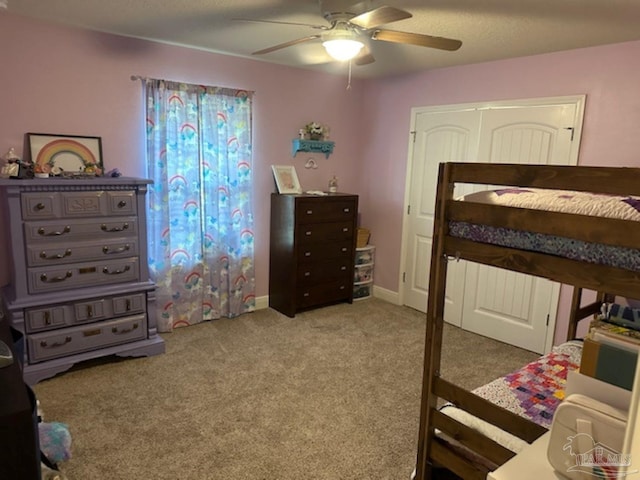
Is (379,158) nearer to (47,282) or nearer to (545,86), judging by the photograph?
(545,86)

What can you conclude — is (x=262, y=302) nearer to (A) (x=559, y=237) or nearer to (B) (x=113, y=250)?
(B) (x=113, y=250)

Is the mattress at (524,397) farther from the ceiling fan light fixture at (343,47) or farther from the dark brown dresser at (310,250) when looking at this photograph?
the dark brown dresser at (310,250)

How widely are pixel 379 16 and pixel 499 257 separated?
1.26 metres

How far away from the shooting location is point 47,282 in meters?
2.84

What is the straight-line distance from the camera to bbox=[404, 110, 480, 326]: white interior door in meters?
3.95

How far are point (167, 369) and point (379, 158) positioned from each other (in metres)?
2.99

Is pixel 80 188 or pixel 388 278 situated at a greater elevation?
pixel 80 188

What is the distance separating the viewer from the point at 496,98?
3676 mm

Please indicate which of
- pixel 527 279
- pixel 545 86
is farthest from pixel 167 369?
pixel 545 86

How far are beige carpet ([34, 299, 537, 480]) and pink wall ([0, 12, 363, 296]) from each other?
99cm

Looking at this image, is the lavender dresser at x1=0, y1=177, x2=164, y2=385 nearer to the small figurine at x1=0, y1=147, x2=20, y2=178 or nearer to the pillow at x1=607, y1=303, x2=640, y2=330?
the small figurine at x1=0, y1=147, x2=20, y2=178

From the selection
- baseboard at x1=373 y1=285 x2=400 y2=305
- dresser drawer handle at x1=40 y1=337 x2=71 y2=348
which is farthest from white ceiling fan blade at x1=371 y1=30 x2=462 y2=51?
baseboard at x1=373 y1=285 x2=400 y2=305

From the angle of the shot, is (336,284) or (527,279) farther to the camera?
(336,284)

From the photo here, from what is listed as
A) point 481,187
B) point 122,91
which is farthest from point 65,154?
point 481,187
